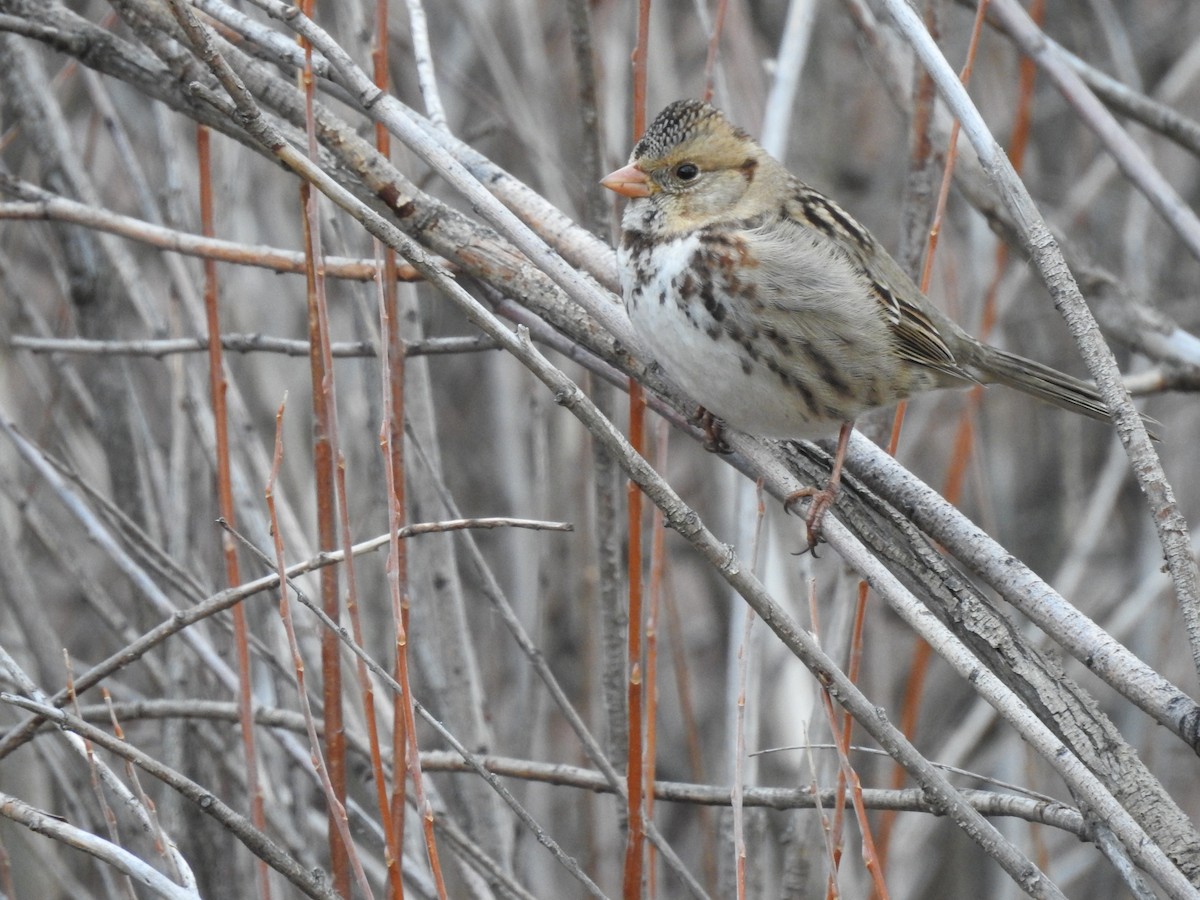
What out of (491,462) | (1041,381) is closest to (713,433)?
(1041,381)

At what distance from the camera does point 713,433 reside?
236 cm

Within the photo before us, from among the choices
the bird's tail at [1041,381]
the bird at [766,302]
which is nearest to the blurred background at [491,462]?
the bird at [766,302]

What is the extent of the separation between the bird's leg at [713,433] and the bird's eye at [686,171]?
1.66 feet

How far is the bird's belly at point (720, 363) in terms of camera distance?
2.30m

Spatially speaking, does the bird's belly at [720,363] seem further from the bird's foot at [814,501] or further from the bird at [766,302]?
the bird's foot at [814,501]

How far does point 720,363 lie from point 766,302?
0.18 m

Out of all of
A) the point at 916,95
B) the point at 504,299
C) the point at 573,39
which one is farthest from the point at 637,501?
the point at 916,95

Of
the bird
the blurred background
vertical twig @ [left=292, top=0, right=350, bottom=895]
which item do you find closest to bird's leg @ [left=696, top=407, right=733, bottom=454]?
the bird

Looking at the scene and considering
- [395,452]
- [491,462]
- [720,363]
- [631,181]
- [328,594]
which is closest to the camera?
[395,452]

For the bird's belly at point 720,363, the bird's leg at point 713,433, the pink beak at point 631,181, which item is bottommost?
the bird's leg at point 713,433

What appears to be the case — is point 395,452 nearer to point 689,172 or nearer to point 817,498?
point 817,498

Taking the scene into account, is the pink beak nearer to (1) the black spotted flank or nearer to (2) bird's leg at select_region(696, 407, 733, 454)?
(1) the black spotted flank

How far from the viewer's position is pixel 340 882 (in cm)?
203

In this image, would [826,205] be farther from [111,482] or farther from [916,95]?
[111,482]
